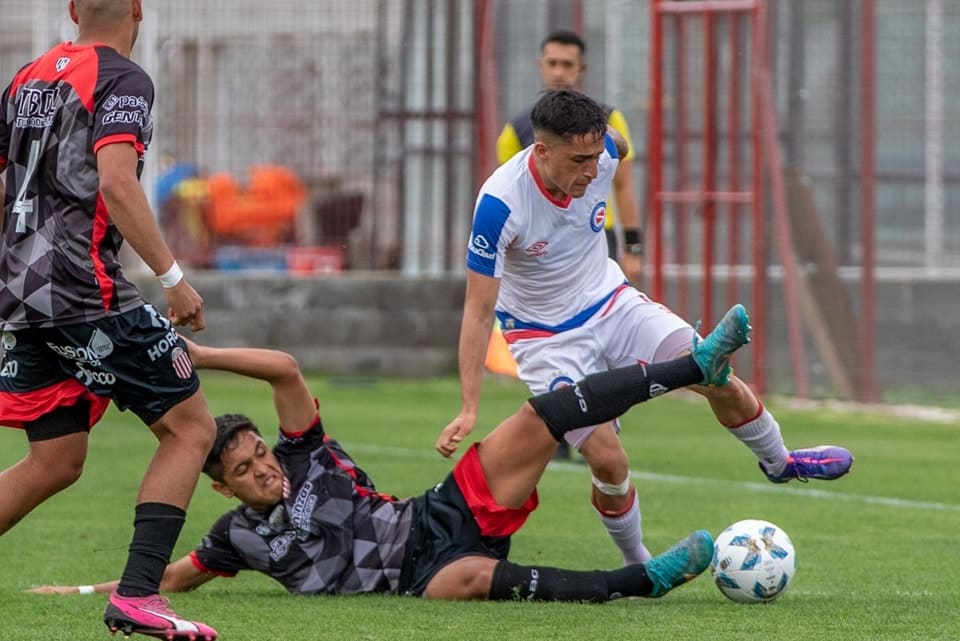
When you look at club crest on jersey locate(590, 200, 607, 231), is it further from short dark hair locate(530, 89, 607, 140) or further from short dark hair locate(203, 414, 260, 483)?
short dark hair locate(203, 414, 260, 483)

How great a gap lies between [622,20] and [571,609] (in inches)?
435

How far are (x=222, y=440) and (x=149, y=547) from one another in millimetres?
869

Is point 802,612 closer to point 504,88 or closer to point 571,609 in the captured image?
point 571,609

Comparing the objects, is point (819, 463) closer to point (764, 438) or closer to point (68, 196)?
point (764, 438)

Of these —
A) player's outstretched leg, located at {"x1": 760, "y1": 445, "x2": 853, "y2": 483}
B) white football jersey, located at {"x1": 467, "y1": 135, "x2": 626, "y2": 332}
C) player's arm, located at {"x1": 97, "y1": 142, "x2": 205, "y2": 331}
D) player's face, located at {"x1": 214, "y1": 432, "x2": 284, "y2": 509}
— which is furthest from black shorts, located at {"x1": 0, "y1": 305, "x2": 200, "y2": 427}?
player's outstretched leg, located at {"x1": 760, "y1": 445, "x2": 853, "y2": 483}

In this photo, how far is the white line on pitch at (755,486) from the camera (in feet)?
28.9

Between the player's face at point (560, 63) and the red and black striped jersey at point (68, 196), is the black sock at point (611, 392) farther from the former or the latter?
the player's face at point (560, 63)

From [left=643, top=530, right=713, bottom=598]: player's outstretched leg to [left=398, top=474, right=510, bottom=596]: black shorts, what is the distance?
1.89 feet

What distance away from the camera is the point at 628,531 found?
21.8 ft

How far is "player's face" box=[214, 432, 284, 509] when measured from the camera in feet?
19.9

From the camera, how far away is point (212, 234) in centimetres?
1797

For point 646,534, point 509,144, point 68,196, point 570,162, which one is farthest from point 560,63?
point 68,196

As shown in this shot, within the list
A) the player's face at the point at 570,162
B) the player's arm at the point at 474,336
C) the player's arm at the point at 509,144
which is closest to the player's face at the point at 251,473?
the player's arm at the point at 474,336

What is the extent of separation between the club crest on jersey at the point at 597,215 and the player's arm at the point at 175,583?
196 cm
